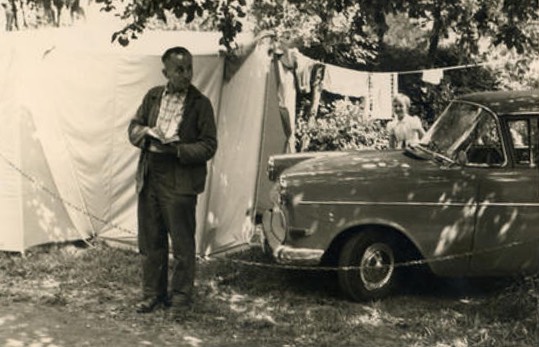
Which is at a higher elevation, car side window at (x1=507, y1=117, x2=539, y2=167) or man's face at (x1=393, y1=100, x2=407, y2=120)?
man's face at (x1=393, y1=100, x2=407, y2=120)

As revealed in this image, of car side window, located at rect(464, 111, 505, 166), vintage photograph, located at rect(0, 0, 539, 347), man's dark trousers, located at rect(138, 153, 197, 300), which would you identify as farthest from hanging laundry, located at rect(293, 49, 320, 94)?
man's dark trousers, located at rect(138, 153, 197, 300)

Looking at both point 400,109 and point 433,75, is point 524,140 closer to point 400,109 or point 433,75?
point 400,109

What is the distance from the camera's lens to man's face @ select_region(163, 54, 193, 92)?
5.81m

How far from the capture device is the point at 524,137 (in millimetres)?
6285

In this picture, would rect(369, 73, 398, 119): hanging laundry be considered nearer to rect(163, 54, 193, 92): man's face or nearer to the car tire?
the car tire

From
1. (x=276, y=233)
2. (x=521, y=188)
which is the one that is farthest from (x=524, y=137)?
(x=276, y=233)

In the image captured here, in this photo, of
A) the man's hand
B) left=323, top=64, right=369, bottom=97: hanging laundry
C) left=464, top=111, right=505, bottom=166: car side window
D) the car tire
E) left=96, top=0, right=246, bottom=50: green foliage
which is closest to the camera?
the man's hand

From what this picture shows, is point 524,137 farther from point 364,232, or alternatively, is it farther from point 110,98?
point 110,98

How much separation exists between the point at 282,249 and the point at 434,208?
4.22 ft

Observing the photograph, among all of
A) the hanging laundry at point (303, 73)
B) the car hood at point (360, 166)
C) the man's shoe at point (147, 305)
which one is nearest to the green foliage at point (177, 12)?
the car hood at point (360, 166)

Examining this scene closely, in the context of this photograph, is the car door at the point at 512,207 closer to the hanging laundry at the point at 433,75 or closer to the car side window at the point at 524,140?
the car side window at the point at 524,140

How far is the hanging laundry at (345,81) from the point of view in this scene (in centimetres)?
1283

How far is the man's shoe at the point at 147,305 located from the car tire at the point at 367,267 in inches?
59.8

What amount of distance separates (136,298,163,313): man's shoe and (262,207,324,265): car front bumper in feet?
3.56
